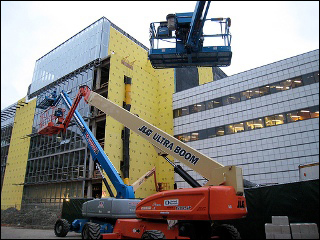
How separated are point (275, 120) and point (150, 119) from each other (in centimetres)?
1639

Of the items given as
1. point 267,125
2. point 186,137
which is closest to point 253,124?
point 267,125

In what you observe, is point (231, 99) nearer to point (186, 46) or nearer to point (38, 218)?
point (186, 46)

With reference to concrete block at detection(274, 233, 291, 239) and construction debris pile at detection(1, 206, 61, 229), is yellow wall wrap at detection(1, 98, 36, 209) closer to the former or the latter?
construction debris pile at detection(1, 206, 61, 229)

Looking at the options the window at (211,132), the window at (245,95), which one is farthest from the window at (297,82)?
the window at (211,132)

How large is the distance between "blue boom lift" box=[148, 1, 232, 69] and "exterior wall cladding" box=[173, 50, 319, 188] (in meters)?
11.8

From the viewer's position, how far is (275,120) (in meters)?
28.8

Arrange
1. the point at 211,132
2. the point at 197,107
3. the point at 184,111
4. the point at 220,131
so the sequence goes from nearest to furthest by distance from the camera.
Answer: the point at 220,131 < the point at 211,132 < the point at 197,107 < the point at 184,111

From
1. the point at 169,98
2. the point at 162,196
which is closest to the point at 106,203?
the point at 162,196

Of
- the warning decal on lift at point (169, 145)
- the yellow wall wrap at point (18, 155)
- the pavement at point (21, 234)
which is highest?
the yellow wall wrap at point (18, 155)

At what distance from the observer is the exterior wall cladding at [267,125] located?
2656 centimetres

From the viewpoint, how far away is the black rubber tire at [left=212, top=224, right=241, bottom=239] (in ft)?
30.6

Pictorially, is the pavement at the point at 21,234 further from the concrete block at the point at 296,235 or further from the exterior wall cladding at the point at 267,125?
the exterior wall cladding at the point at 267,125

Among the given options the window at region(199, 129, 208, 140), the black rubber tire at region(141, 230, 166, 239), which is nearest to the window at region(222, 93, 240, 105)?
the window at region(199, 129, 208, 140)

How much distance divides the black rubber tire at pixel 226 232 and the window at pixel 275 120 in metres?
21.8
